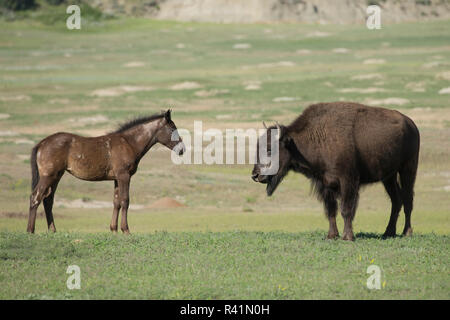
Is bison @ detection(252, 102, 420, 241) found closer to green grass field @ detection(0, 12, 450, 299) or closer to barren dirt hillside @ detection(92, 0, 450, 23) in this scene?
green grass field @ detection(0, 12, 450, 299)

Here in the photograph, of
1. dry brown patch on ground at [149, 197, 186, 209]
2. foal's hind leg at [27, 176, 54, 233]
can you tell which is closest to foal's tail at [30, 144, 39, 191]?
foal's hind leg at [27, 176, 54, 233]

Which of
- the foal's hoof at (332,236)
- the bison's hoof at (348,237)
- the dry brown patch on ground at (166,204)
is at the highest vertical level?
the bison's hoof at (348,237)

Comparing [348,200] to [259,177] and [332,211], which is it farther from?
[259,177]

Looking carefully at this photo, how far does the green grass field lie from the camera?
12156 mm

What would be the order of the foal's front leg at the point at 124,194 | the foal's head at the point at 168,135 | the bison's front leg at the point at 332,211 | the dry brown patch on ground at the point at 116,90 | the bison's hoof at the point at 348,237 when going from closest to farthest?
1. the bison's hoof at the point at 348,237
2. the bison's front leg at the point at 332,211
3. the foal's front leg at the point at 124,194
4. the foal's head at the point at 168,135
5. the dry brown patch on ground at the point at 116,90

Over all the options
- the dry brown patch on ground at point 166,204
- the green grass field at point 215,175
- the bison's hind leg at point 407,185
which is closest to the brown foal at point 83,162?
the green grass field at point 215,175

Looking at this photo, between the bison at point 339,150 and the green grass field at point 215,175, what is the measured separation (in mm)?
935

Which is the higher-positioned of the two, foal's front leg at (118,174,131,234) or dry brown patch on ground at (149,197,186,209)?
foal's front leg at (118,174,131,234)

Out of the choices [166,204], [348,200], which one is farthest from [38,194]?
[166,204]

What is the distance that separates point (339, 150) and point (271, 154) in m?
1.27

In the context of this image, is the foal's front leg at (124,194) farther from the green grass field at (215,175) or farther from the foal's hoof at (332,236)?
Answer: the foal's hoof at (332,236)

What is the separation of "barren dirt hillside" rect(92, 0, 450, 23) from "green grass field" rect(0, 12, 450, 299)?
8.36 meters

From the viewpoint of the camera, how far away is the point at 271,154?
15.0 meters

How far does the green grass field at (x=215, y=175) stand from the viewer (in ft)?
39.9
